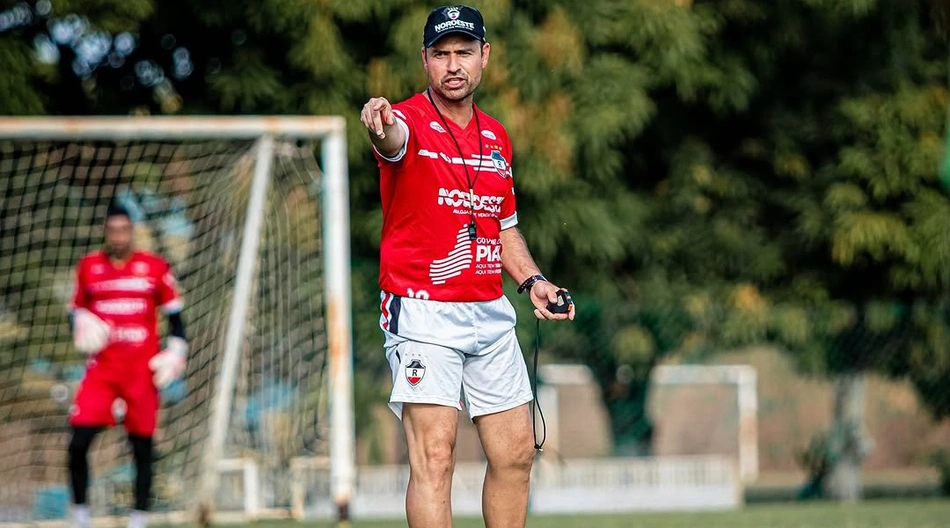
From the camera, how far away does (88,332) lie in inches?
388

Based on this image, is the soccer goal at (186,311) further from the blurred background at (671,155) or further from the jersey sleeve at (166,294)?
the jersey sleeve at (166,294)

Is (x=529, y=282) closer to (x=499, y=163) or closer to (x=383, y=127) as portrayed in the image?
(x=499, y=163)

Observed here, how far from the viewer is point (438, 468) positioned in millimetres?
5605

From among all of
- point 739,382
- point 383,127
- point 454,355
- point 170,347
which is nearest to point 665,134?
point 739,382

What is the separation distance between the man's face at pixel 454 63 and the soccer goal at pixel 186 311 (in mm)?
6048

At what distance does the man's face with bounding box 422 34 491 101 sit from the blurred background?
8491 millimetres

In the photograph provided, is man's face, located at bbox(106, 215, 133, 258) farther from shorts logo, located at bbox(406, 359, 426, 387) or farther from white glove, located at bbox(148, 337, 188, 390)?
shorts logo, located at bbox(406, 359, 426, 387)

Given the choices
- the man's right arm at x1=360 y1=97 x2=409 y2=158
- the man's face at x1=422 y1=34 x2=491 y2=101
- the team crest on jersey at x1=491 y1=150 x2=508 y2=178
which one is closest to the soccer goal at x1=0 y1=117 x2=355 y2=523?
the team crest on jersey at x1=491 y1=150 x2=508 y2=178

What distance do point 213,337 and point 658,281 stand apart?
6207mm

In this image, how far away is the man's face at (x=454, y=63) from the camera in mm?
5762

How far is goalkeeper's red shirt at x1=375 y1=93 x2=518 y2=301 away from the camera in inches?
225

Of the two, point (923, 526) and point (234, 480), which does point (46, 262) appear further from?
point (923, 526)

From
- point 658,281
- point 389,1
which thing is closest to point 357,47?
point 389,1

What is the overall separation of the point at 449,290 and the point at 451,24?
1.00 metres
